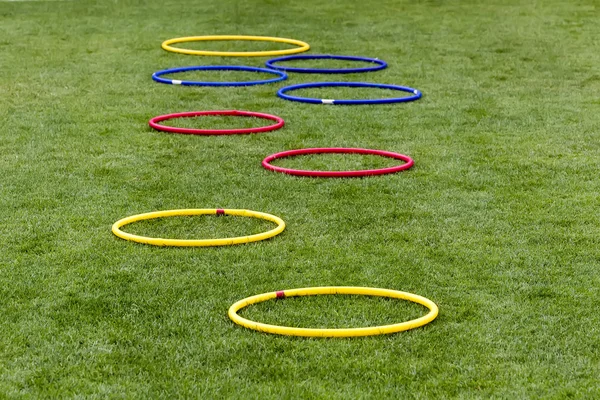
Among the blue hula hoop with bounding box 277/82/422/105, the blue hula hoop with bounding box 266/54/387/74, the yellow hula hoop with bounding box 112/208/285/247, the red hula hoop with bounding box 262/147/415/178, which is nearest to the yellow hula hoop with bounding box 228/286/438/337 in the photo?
the yellow hula hoop with bounding box 112/208/285/247

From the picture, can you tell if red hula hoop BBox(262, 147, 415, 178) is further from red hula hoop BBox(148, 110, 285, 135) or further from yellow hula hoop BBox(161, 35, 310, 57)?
yellow hula hoop BBox(161, 35, 310, 57)

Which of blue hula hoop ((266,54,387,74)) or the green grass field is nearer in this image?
the green grass field

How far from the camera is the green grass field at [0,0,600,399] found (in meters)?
4.19

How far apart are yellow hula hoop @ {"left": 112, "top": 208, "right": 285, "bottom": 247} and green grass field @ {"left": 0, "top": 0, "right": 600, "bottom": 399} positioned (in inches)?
2.1

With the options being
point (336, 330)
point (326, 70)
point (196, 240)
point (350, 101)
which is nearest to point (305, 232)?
point (196, 240)

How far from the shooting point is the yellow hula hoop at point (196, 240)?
5.68m

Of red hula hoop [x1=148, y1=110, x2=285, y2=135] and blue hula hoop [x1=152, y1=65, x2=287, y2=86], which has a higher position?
blue hula hoop [x1=152, y1=65, x2=287, y2=86]

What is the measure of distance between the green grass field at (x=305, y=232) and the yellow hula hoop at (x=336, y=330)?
4cm

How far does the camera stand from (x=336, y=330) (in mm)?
4457

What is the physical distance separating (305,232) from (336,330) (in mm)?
1611

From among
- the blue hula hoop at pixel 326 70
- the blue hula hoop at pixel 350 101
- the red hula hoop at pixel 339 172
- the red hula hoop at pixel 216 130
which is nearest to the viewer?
the red hula hoop at pixel 339 172

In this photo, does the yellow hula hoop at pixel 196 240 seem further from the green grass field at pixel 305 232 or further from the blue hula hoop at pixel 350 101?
the blue hula hoop at pixel 350 101

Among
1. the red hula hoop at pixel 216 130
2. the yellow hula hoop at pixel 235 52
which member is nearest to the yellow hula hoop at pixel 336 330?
the red hula hoop at pixel 216 130

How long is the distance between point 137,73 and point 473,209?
565 centimetres
